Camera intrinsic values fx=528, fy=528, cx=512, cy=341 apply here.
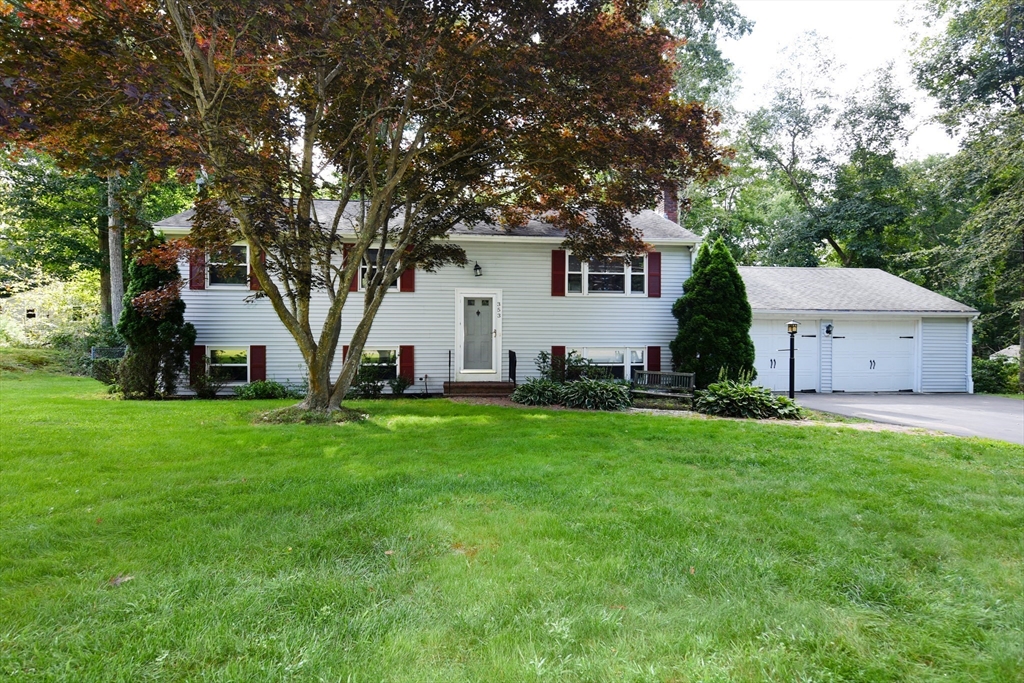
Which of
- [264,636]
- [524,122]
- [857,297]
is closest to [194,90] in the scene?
[524,122]

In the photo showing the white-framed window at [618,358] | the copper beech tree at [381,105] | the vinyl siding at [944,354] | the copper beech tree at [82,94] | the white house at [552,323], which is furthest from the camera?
the vinyl siding at [944,354]

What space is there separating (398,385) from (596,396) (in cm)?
473

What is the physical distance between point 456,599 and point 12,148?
8797 mm

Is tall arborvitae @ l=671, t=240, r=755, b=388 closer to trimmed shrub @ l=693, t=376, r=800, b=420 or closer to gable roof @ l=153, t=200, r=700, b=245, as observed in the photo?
gable roof @ l=153, t=200, r=700, b=245

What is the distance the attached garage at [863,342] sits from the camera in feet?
47.9

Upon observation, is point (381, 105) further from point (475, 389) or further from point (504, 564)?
point (504, 564)

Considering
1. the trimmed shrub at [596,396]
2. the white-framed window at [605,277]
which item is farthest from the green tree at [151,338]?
the white-framed window at [605,277]

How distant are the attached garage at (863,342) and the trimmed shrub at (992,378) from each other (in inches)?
69.9

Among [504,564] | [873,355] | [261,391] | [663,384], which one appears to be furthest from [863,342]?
[261,391]

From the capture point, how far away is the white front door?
13.2 metres

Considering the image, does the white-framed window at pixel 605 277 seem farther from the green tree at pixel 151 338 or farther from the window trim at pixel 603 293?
the green tree at pixel 151 338

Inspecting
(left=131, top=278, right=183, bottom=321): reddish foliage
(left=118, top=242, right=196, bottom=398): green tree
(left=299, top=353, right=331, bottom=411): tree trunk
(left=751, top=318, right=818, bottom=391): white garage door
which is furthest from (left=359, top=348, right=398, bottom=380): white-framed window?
(left=751, top=318, right=818, bottom=391): white garage door

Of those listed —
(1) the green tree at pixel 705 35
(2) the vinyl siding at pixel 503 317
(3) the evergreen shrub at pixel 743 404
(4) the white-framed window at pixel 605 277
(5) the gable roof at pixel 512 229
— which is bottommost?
(3) the evergreen shrub at pixel 743 404

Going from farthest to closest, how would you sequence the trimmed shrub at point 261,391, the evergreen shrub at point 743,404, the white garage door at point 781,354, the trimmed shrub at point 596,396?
the white garage door at point 781,354 < the trimmed shrub at point 261,391 < the trimmed shrub at point 596,396 < the evergreen shrub at point 743,404
